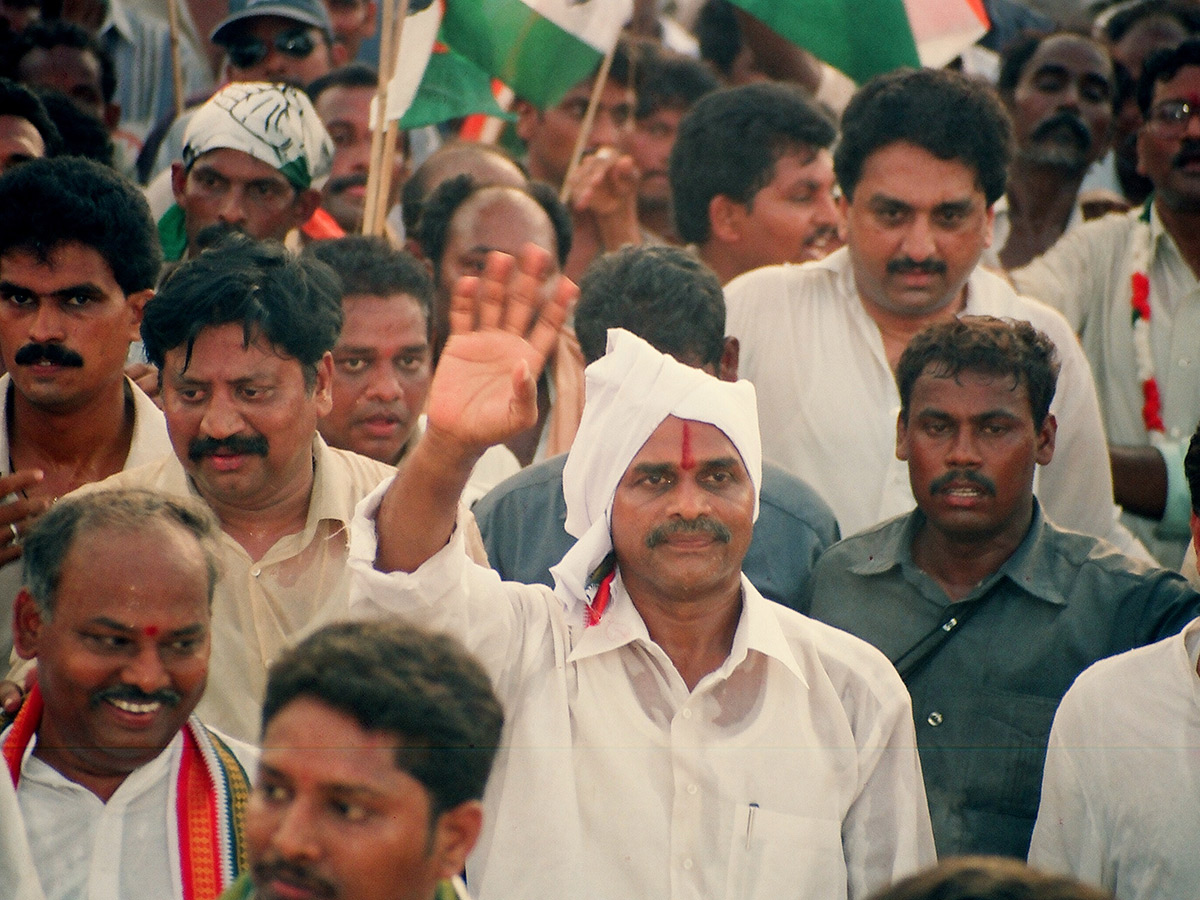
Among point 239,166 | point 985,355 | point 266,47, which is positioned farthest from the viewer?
point 266,47

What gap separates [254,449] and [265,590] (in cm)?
32

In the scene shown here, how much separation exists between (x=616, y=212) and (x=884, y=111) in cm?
196

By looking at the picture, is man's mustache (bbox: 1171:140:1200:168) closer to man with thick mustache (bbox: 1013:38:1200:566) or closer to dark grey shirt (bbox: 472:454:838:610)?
man with thick mustache (bbox: 1013:38:1200:566)

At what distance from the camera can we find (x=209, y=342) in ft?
13.2

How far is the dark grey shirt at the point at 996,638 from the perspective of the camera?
3.82 m

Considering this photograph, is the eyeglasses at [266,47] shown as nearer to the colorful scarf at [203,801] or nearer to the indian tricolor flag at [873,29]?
the indian tricolor flag at [873,29]

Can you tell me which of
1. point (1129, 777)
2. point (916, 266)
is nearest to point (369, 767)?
point (1129, 777)

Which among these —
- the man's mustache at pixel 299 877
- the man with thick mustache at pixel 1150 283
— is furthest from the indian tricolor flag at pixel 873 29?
the man's mustache at pixel 299 877

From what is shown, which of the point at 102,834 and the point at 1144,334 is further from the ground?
the point at 1144,334

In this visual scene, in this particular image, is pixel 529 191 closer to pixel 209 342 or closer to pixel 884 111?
pixel 884 111

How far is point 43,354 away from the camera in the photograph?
14.3 feet

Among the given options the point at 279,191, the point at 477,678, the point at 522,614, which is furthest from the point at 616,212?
the point at 477,678

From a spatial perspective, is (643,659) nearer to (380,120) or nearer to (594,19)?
(380,120)

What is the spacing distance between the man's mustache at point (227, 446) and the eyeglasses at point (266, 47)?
3.59 m
